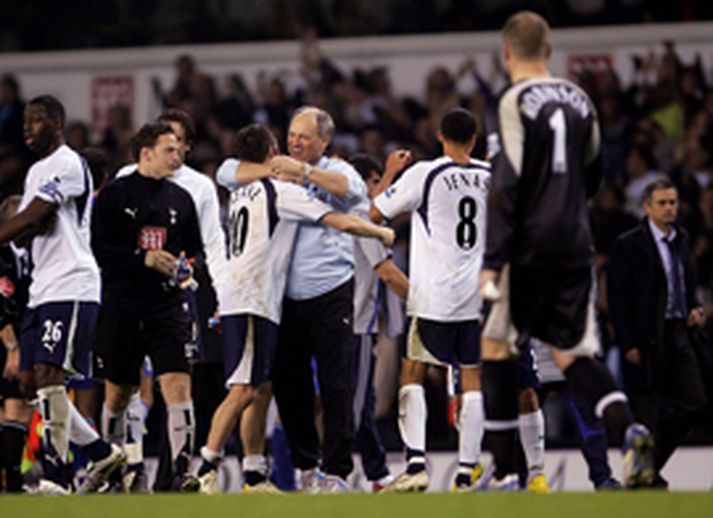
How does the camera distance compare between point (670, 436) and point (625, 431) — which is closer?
point (625, 431)

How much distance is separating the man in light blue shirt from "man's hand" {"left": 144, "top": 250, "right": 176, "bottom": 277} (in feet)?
2.09

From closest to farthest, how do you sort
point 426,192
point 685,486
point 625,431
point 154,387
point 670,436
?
point 625,431, point 426,192, point 670,436, point 154,387, point 685,486

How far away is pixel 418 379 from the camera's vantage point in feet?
32.0

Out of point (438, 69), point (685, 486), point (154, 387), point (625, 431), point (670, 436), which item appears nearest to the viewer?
point (625, 431)

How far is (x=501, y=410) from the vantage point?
7.56m

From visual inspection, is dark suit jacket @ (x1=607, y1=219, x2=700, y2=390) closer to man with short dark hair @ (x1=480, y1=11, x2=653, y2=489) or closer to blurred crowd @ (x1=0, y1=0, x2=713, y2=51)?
man with short dark hair @ (x1=480, y1=11, x2=653, y2=489)

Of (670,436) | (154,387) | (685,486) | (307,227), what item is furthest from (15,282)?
(685,486)

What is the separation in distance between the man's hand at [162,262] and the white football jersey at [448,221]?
1.44 meters

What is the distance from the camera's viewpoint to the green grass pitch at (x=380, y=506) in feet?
19.4

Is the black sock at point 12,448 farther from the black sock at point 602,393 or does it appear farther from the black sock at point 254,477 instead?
the black sock at point 602,393

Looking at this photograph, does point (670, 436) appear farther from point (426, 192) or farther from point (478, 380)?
point (426, 192)

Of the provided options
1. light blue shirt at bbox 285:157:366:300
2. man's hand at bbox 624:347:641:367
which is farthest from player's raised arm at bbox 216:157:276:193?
man's hand at bbox 624:347:641:367

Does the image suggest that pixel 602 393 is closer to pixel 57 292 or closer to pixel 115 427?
pixel 57 292

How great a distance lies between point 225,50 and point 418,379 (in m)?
9.77
